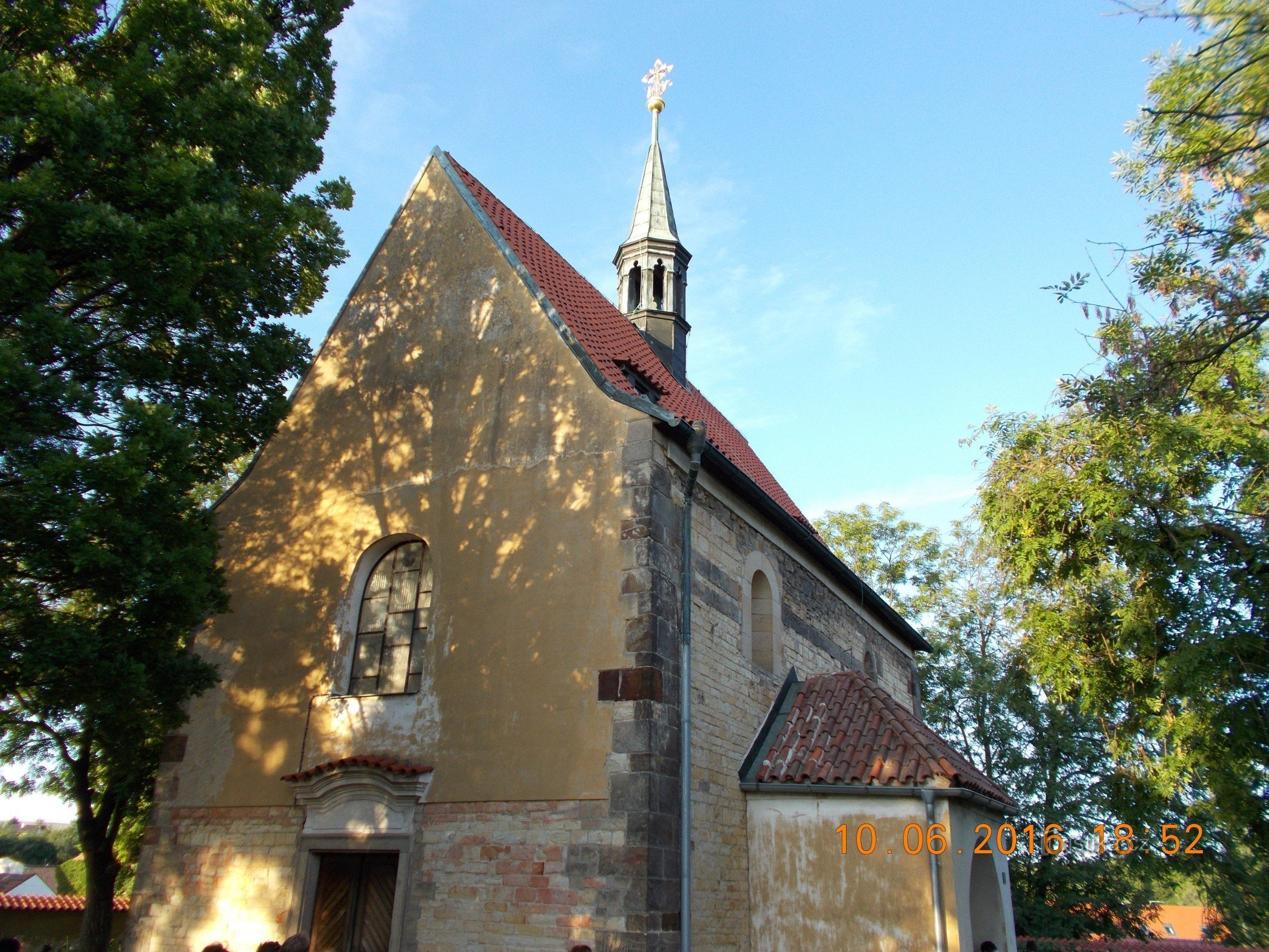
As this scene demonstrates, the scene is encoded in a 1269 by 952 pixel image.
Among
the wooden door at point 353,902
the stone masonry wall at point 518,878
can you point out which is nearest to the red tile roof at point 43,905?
the wooden door at point 353,902

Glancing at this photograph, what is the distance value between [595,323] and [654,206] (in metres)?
6.63

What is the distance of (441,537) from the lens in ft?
31.1

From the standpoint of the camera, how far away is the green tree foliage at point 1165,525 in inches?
294

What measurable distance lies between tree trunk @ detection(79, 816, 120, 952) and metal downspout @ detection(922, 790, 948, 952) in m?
11.9

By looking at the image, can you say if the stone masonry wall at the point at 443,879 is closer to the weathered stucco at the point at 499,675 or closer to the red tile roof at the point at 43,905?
the weathered stucco at the point at 499,675

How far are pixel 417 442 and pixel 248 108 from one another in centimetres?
358

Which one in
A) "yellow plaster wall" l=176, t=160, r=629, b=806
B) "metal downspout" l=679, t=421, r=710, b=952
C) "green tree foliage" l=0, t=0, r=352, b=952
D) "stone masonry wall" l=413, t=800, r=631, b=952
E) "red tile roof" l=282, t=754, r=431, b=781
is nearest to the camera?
"green tree foliage" l=0, t=0, r=352, b=952

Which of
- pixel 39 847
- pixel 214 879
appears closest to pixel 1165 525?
pixel 214 879

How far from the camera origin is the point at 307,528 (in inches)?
410

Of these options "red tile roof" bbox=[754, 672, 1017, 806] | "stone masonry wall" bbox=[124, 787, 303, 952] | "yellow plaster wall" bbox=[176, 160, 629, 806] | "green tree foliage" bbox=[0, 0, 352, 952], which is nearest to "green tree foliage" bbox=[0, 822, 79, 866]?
"stone masonry wall" bbox=[124, 787, 303, 952]

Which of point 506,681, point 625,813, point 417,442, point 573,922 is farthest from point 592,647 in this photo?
point 417,442

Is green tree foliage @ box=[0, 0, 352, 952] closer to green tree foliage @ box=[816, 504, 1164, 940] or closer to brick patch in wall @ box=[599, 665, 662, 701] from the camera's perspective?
brick patch in wall @ box=[599, 665, 662, 701]

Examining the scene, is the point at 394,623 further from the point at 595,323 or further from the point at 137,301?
the point at 595,323

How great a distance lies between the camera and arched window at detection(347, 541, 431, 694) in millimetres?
9281
